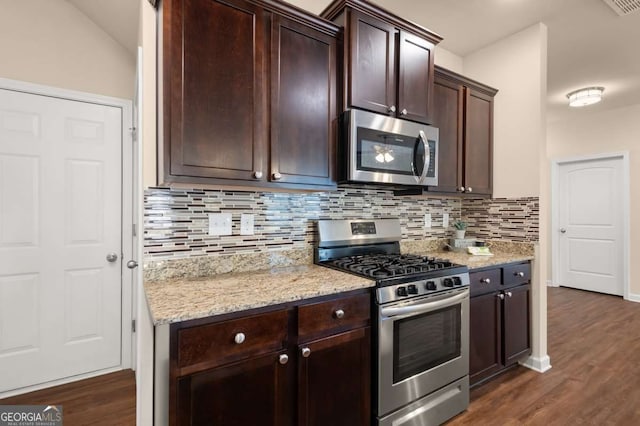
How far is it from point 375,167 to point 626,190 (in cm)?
469

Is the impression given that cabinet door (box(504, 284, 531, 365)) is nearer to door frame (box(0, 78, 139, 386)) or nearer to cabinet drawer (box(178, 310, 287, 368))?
cabinet drawer (box(178, 310, 287, 368))

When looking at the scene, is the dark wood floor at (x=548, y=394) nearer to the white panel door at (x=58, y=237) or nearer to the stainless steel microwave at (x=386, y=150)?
the white panel door at (x=58, y=237)

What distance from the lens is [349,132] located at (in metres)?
1.84

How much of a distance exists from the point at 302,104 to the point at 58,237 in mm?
2013

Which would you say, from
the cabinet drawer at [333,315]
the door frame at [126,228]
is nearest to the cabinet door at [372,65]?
the cabinet drawer at [333,315]

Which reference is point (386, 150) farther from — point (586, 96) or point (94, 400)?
point (586, 96)

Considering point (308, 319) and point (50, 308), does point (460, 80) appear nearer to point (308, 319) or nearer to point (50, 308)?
point (308, 319)

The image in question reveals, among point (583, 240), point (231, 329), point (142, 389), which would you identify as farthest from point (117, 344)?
point (583, 240)

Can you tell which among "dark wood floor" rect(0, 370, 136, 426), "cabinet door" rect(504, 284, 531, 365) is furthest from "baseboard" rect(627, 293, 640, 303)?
"dark wood floor" rect(0, 370, 136, 426)

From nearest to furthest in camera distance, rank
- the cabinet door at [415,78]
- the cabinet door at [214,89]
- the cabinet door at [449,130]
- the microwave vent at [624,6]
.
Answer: the cabinet door at [214,89] < the cabinet door at [415,78] < the microwave vent at [624,6] < the cabinet door at [449,130]

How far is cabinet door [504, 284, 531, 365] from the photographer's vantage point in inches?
93.4

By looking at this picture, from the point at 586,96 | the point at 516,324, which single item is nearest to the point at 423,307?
the point at 516,324

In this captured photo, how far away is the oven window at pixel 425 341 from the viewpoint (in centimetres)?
171

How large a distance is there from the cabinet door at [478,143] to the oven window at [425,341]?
124cm
